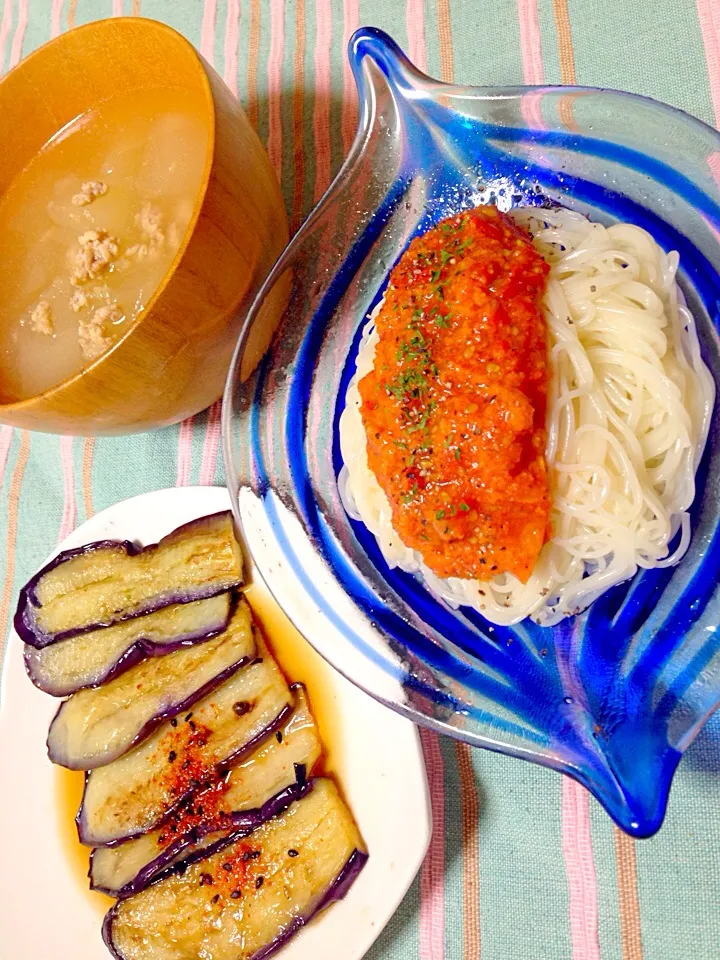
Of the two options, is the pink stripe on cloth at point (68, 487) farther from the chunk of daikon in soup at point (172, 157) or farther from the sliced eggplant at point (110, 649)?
the chunk of daikon in soup at point (172, 157)

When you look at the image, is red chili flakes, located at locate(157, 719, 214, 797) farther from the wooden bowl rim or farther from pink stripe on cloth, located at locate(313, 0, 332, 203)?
pink stripe on cloth, located at locate(313, 0, 332, 203)

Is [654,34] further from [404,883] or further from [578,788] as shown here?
[404,883]

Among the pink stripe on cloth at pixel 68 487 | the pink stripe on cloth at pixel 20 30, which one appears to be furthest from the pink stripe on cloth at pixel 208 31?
the pink stripe on cloth at pixel 68 487

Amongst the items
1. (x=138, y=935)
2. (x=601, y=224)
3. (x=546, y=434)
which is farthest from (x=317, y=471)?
(x=138, y=935)

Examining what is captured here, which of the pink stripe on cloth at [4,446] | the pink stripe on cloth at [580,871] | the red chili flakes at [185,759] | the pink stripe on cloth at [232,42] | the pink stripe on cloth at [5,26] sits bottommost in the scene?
the pink stripe on cloth at [580,871]

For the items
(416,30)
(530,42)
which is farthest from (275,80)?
(530,42)
